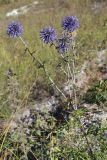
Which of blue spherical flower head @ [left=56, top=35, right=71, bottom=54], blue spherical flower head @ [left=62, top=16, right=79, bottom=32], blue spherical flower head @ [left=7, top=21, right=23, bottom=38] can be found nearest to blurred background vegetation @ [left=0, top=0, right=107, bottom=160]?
blue spherical flower head @ [left=56, top=35, right=71, bottom=54]

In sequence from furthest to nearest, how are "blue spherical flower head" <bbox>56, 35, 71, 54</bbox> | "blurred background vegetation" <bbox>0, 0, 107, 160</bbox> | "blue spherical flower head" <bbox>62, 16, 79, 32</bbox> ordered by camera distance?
"blurred background vegetation" <bbox>0, 0, 107, 160</bbox>, "blue spherical flower head" <bbox>62, 16, 79, 32</bbox>, "blue spherical flower head" <bbox>56, 35, 71, 54</bbox>

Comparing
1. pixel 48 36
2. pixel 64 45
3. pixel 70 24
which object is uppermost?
pixel 70 24

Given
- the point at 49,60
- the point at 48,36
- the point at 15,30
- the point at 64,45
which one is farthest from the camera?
the point at 49,60

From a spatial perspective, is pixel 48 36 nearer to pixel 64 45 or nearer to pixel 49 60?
pixel 64 45

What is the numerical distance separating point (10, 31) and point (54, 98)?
2.62 m

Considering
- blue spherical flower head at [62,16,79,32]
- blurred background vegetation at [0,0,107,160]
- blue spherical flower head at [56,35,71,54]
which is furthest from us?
blurred background vegetation at [0,0,107,160]

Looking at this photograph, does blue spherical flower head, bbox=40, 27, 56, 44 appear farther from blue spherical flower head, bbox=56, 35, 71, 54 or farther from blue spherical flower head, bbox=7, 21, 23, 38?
blue spherical flower head, bbox=7, 21, 23, 38

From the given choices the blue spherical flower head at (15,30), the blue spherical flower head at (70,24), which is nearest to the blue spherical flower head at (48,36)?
the blue spherical flower head at (70,24)

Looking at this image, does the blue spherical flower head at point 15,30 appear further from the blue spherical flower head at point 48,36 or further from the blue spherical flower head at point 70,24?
the blue spherical flower head at point 70,24

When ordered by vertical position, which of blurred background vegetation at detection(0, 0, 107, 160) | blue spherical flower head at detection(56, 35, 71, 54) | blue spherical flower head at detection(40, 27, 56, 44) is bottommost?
blue spherical flower head at detection(56, 35, 71, 54)

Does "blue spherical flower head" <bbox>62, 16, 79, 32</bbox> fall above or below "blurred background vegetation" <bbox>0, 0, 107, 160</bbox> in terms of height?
below

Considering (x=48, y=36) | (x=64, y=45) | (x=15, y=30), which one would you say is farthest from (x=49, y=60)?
(x=64, y=45)

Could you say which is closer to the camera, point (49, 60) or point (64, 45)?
point (64, 45)

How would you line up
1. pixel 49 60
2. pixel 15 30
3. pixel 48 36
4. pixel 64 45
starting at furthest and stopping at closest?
1. pixel 49 60
2. pixel 15 30
3. pixel 48 36
4. pixel 64 45
